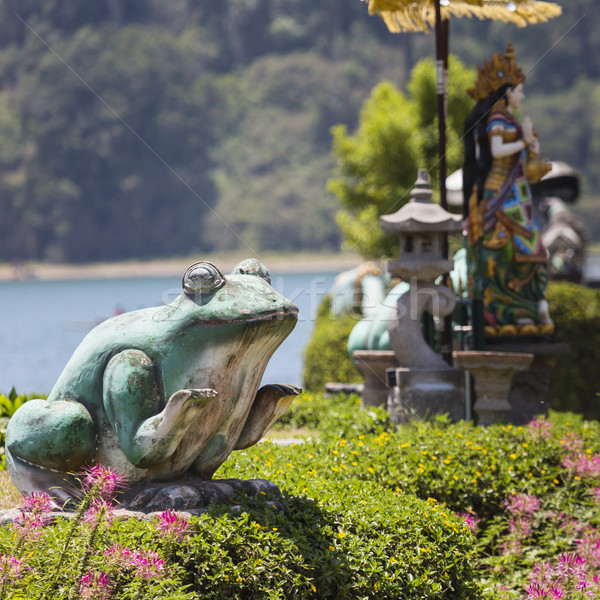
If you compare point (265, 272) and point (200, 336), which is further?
point (265, 272)

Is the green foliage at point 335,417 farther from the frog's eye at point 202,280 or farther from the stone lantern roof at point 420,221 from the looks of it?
the frog's eye at point 202,280

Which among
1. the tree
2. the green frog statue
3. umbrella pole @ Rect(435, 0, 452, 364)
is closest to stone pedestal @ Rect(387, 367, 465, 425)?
umbrella pole @ Rect(435, 0, 452, 364)

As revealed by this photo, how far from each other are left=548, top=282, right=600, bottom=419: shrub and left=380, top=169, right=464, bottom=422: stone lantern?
11.0 feet

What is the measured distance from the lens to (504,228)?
8242 mm

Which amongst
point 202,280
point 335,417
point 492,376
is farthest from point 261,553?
point 492,376

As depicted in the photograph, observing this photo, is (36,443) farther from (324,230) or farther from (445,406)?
(324,230)

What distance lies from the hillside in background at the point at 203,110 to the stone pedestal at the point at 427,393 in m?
A: 53.0

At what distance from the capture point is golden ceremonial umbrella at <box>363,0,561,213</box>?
898 centimetres

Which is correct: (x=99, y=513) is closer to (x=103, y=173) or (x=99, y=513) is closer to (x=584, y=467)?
(x=584, y=467)

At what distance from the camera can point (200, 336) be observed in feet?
13.8

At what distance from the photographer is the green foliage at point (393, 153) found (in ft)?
60.6

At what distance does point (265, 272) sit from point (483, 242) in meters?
4.13

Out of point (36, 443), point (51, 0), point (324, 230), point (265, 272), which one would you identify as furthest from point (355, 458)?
point (51, 0)

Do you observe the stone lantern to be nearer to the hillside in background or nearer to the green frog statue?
the green frog statue
